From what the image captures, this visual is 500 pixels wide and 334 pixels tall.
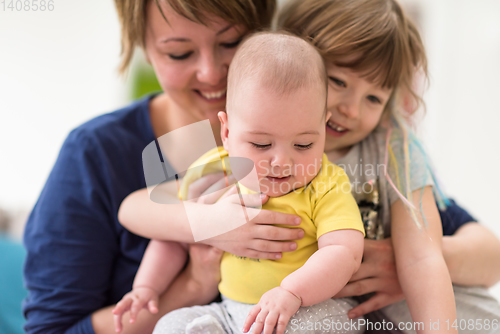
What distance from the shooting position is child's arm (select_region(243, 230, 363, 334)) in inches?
25.7

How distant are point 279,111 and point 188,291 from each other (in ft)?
1.59

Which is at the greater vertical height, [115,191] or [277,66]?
[277,66]

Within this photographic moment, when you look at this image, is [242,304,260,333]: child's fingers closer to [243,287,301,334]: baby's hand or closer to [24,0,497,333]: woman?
[243,287,301,334]: baby's hand

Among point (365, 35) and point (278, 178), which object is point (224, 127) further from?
point (365, 35)

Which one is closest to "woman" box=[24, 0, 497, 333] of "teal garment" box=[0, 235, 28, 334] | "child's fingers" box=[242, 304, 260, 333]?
"child's fingers" box=[242, 304, 260, 333]

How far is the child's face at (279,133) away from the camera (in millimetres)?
720

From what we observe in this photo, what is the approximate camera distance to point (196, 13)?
91cm

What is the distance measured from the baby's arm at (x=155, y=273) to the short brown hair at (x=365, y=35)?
58 centimetres

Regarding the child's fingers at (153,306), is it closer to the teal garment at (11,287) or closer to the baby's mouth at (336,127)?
the baby's mouth at (336,127)

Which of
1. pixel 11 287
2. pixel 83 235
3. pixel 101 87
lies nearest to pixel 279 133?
pixel 83 235

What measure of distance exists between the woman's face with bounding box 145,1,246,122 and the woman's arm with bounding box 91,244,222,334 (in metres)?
0.38

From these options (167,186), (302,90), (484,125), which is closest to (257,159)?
(302,90)

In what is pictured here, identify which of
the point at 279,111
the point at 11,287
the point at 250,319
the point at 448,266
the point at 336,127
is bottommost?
the point at 11,287

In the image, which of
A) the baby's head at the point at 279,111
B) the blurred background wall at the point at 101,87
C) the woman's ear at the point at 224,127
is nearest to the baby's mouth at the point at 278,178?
the baby's head at the point at 279,111
